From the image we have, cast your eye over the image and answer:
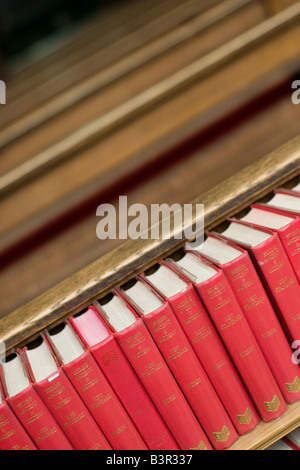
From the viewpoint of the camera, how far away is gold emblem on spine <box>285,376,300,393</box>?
831 millimetres

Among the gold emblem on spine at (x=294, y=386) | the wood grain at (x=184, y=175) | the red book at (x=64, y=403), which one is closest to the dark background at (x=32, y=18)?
the wood grain at (x=184, y=175)

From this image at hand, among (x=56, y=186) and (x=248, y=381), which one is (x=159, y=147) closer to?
(x=56, y=186)

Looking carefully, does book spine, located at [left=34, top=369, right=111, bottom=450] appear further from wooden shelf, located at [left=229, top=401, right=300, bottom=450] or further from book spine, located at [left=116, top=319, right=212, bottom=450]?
wooden shelf, located at [left=229, top=401, right=300, bottom=450]

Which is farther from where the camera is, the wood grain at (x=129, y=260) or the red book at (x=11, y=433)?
the wood grain at (x=129, y=260)

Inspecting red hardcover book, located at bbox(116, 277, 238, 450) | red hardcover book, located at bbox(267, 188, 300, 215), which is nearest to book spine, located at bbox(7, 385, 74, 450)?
red hardcover book, located at bbox(116, 277, 238, 450)

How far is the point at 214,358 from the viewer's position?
2.56 feet

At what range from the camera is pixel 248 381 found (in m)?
0.81

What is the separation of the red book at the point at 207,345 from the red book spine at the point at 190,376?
→ 12mm

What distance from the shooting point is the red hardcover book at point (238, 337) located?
74 centimetres

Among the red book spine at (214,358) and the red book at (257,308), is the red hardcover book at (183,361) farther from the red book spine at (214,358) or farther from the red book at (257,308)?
the red book at (257,308)

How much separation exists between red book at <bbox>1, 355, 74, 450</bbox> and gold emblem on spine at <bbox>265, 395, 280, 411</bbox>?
1.27 feet

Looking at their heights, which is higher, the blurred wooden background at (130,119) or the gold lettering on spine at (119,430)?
the blurred wooden background at (130,119)

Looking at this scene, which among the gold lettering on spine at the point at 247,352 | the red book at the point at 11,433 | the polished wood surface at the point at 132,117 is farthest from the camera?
the polished wood surface at the point at 132,117

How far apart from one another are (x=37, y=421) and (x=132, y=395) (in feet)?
0.55
